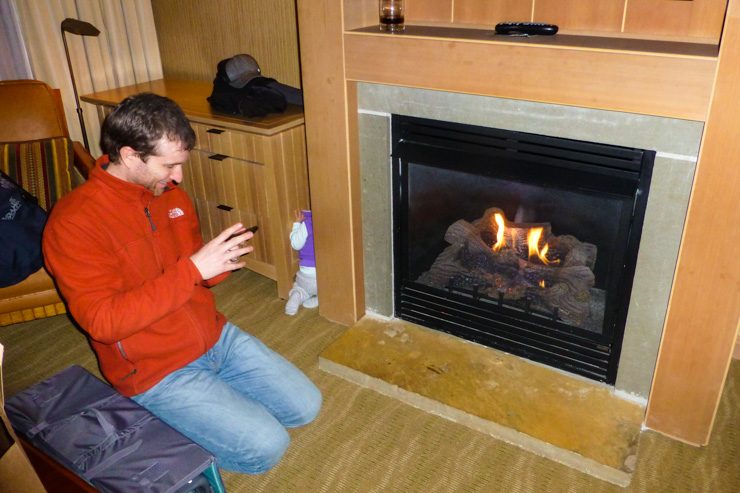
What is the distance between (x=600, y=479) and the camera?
1.77m

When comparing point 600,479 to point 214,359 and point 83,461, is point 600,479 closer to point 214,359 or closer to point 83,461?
point 214,359

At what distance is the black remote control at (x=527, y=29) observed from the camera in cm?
174

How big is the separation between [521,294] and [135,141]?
137cm

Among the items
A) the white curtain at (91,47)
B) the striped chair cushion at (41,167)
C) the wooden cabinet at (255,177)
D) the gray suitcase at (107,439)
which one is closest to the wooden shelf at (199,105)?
the wooden cabinet at (255,177)

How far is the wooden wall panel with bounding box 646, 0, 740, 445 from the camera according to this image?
4.83 ft

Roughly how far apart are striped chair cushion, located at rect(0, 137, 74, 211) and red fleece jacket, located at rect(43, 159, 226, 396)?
3.40 feet

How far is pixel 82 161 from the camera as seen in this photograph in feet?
8.75

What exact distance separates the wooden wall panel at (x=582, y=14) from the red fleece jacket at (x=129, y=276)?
4.09ft

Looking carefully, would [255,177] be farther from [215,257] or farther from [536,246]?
[536,246]

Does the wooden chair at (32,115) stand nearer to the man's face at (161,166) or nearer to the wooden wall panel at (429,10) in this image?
the man's face at (161,166)

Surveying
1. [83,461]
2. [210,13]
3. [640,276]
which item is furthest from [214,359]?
[210,13]

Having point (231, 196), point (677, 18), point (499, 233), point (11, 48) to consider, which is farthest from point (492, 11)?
point (11, 48)

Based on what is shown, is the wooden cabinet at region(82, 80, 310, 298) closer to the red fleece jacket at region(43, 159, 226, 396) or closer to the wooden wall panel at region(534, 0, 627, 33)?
the red fleece jacket at region(43, 159, 226, 396)

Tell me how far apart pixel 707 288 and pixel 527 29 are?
2.87 feet
